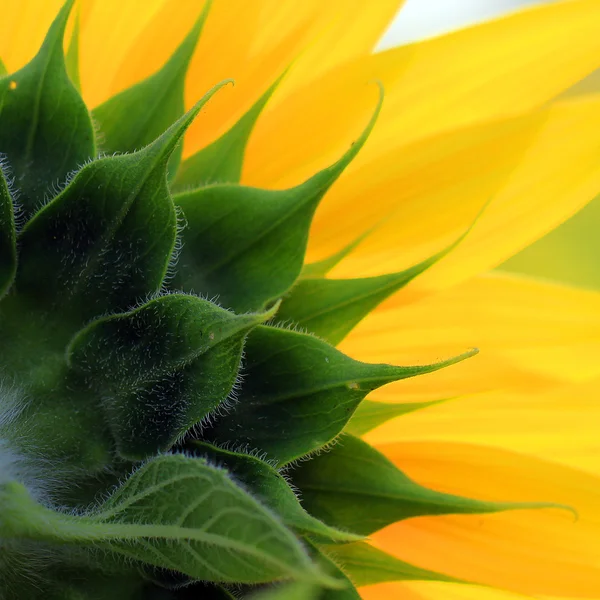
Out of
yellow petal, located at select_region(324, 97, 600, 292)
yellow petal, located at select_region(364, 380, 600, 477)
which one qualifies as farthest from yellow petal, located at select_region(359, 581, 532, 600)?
yellow petal, located at select_region(324, 97, 600, 292)

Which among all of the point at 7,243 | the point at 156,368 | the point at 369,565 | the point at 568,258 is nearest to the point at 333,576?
the point at 369,565

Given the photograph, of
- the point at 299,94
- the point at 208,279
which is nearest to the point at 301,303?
the point at 208,279

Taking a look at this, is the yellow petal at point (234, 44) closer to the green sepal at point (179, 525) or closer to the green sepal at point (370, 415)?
the green sepal at point (370, 415)

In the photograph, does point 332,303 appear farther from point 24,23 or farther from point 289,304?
point 24,23

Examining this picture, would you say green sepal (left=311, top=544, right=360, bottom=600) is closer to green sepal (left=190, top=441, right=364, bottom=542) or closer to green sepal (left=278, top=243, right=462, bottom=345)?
green sepal (left=190, top=441, right=364, bottom=542)

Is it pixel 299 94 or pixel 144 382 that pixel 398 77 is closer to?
pixel 299 94
